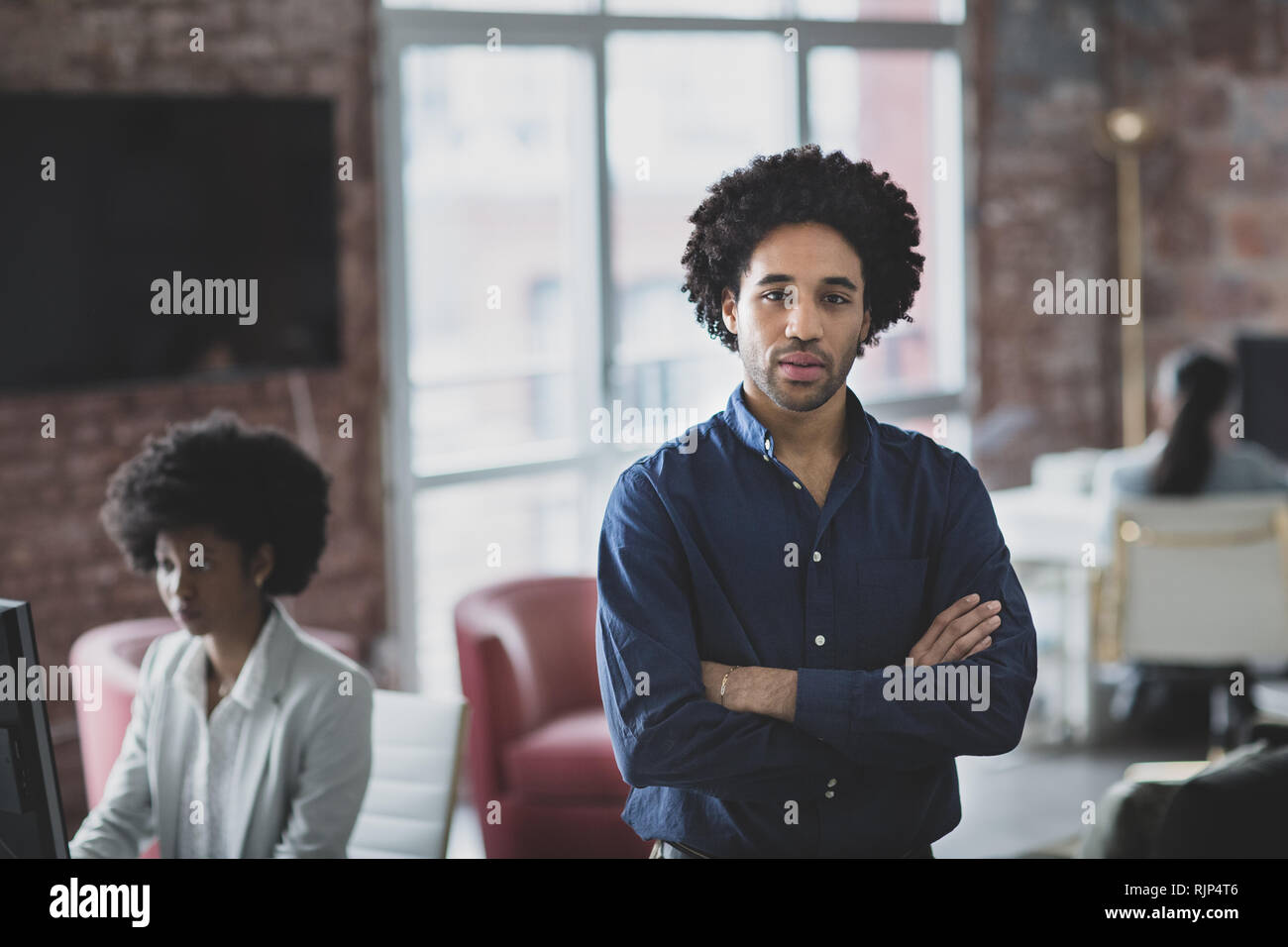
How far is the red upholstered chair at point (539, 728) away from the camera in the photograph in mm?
3410

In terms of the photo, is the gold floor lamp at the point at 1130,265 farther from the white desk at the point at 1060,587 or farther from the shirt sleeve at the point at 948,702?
the shirt sleeve at the point at 948,702

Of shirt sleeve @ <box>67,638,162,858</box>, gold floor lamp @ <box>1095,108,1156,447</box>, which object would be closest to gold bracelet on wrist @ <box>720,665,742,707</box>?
shirt sleeve @ <box>67,638,162,858</box>

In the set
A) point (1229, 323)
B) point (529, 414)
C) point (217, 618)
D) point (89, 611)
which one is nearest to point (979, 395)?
point (1229, 323)

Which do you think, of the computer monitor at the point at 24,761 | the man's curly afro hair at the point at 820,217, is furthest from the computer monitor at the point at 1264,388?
the computer monitor at the point at 24,761

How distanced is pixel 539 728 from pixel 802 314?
213 centimetres

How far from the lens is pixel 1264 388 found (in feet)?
18.0

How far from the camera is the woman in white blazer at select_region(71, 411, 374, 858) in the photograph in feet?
7.07

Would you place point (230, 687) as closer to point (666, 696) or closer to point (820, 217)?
point (666, 696)

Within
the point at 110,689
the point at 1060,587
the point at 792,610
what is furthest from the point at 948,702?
the point at 1060,587

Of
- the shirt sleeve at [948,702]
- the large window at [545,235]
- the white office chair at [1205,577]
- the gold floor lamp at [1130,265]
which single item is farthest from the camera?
the gold floor lamp at [1130,265]

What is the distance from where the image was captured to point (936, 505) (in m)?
1.77
